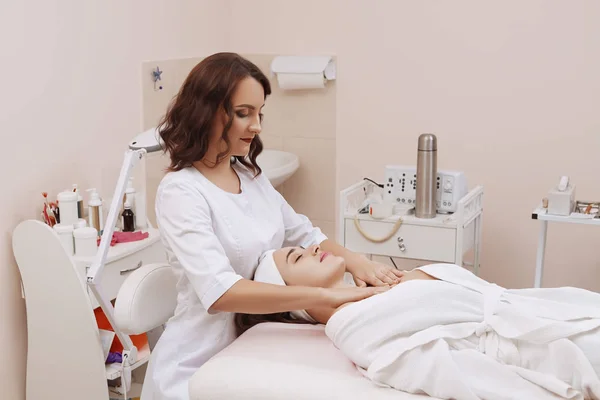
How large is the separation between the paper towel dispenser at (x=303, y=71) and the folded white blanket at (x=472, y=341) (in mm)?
1962

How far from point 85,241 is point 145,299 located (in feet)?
2.20

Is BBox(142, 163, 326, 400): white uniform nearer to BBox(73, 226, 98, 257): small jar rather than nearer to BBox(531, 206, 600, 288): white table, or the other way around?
BBox(73, 226, 98, 257): small jar

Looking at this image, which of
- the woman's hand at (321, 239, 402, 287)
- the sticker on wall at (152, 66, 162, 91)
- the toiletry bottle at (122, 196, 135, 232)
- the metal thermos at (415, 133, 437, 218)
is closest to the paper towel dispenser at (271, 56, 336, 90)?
the sticker on wall at (152, 66, 162, 91)

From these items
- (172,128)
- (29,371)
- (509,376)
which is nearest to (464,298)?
(509,376)

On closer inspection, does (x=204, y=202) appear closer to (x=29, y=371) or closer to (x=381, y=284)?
(x=381, y=284)

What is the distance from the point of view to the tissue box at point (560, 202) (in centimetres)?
274

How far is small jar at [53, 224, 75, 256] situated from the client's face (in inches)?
34.7

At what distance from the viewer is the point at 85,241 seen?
2.40 meters

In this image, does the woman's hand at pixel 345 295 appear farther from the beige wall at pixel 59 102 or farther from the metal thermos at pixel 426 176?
the metal thermos at pixel 426 176

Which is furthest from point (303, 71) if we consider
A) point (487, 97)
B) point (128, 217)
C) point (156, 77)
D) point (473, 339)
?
point (473, 339)

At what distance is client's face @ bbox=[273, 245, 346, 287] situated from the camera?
182 centimetres

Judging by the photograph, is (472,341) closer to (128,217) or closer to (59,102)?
(128,217)

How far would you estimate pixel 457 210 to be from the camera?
2859 mm

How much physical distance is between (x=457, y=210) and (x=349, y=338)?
1381 mm
